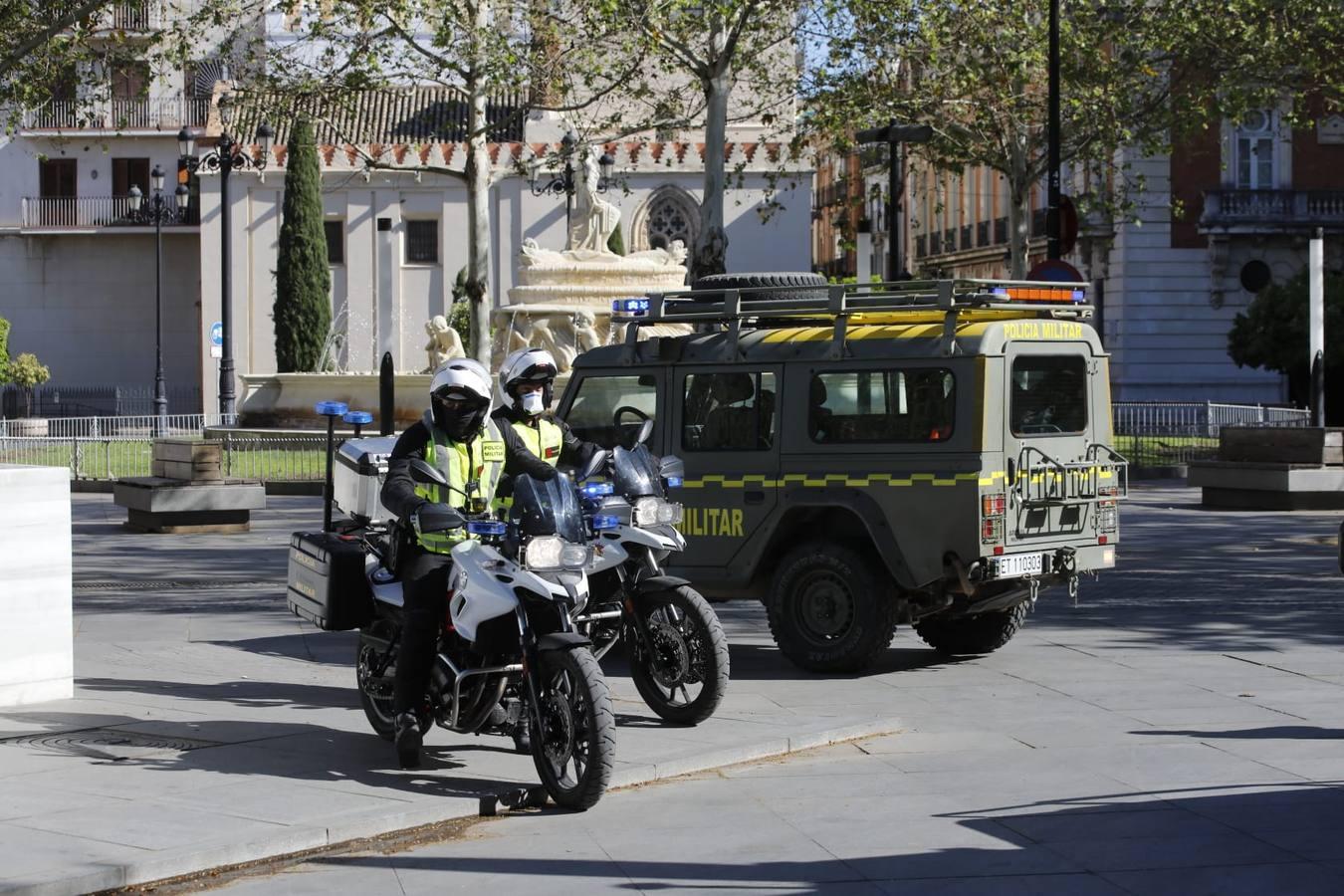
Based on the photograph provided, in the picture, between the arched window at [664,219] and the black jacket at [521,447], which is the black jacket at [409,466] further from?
the arched window at [664,219]

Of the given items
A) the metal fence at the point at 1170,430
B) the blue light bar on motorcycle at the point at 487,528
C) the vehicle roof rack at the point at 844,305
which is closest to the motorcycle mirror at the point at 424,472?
the blue light bar on motorcycle at the point at 487,528

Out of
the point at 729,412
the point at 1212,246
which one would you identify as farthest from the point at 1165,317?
the point at 729,412

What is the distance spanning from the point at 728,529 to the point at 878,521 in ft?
3.48

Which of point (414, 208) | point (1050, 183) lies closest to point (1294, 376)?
point (1050, 183)

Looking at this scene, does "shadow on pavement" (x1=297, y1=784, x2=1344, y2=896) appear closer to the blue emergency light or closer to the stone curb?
the stone curb

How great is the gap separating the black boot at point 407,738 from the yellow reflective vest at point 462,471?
2.33ft

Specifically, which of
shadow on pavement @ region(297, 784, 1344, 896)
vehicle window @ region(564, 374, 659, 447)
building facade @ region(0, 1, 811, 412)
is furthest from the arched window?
shadow on pavement @ region(297, 784, 1344, 896)

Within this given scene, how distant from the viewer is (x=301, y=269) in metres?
54.7

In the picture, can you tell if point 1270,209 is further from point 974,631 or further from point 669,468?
point 669,468

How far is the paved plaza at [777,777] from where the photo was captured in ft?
22.1

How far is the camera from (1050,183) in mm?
26891

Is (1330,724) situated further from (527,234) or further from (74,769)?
(527,234)

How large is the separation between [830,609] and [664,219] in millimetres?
48125

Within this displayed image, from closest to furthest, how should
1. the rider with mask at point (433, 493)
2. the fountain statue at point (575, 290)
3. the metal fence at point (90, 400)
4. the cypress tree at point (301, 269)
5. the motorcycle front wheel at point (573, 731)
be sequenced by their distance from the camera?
the motorcycle front wheel at point (573, 731)
the rider with mask at point (433, 493)
the fountain statue at point (575, 290)
the cypress tree at point (301, 269)
the metal fence at point (90, 400)
